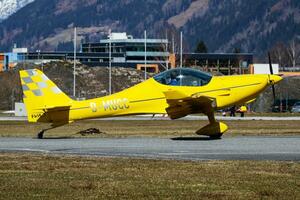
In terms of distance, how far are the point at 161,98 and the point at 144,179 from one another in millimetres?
12008

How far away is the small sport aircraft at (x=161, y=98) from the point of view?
1101 inches

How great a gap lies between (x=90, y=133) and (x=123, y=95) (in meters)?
7.00

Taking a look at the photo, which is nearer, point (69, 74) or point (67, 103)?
point (67, 103)

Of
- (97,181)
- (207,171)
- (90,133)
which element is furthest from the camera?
(90,133)

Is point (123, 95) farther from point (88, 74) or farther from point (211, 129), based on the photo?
point (88, 74)

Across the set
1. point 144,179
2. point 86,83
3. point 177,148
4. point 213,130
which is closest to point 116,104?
point 213,130

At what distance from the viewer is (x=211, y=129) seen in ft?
93.1

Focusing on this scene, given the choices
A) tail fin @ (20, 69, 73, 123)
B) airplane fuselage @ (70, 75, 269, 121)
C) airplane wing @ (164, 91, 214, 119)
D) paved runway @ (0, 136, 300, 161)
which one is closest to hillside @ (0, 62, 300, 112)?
airplane fuselage @ (70, 75, 269, 121)

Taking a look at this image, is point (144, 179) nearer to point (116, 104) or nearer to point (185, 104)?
point (185, 104)

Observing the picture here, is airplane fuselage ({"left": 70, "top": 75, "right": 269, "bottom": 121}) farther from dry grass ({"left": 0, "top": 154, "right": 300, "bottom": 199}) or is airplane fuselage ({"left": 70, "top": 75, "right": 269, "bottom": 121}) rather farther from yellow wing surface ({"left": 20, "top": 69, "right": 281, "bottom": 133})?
dry grass ({"left": 0, "top": 154, "right": 300, "bottom": 199})

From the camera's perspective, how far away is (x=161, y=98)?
28.2m

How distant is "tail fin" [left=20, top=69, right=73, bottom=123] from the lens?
28.6 metres

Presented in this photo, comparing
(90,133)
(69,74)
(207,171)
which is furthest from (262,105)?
(207,171)

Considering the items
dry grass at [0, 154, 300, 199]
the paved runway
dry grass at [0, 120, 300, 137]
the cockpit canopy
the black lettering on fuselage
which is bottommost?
dry grass at [0, 120, 300, 137]
